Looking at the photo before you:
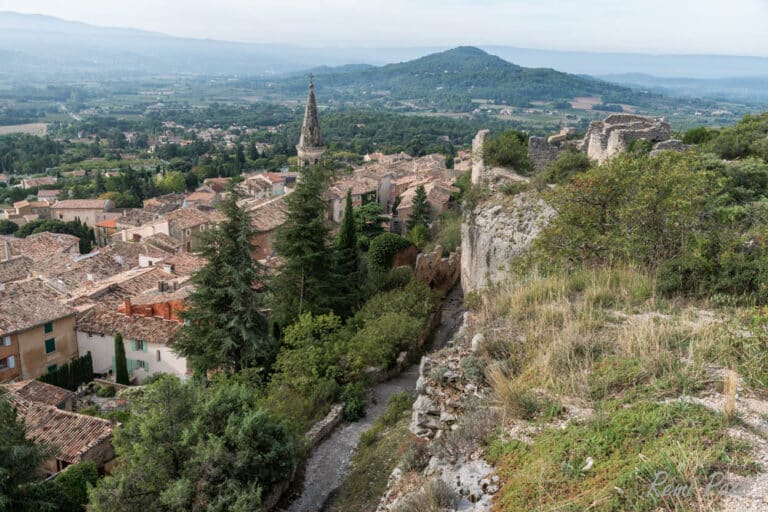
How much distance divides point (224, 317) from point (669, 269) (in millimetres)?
12462

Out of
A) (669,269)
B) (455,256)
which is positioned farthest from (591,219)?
(455,256)

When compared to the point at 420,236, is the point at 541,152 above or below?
above

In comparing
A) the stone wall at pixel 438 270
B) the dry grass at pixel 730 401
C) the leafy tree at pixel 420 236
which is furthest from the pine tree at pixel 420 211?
the dry grass at pixel 730 401

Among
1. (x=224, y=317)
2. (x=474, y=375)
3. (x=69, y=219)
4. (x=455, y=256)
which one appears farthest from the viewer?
(x=69, y=219)

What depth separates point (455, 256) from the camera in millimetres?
25125

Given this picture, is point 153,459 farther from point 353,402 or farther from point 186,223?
point 186,223

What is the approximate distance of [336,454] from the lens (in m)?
13.1

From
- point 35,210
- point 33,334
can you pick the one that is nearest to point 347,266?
point 33,334

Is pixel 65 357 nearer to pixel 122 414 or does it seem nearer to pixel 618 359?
pixel 122 414

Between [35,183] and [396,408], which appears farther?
[35,183]

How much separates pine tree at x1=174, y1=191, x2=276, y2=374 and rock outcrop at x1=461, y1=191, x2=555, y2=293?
654 cm

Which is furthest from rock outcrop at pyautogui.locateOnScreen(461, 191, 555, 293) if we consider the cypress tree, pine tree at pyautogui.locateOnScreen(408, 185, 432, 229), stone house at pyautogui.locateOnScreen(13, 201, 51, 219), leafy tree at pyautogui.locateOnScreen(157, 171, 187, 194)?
leafy tree at pyautogui.locateOnScreen(157, 171, 187, 194)

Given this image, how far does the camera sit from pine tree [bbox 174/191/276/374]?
17578mm

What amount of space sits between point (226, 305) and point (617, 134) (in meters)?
14.6
